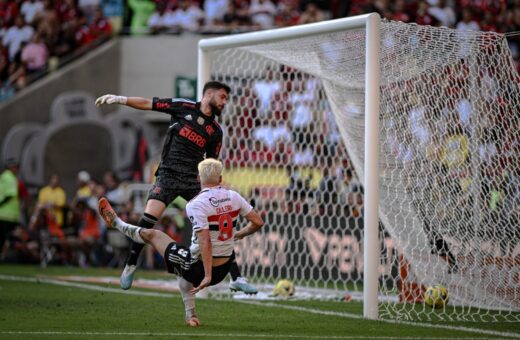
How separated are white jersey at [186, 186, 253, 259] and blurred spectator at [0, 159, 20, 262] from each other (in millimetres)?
12019

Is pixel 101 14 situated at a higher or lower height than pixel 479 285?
higher

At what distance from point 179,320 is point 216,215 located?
4.44 ft

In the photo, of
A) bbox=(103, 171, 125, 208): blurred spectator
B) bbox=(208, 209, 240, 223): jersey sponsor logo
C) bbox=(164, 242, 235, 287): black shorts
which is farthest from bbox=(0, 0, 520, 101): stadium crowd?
bbox=(164, 242, 235, 287): black shorts

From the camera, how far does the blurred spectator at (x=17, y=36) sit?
1050 inches

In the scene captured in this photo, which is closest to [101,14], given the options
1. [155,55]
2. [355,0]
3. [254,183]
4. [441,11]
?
[155,55]

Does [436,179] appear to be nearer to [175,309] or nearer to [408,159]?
[408,159]

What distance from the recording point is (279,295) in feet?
43.9

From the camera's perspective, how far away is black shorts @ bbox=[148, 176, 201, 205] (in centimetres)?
1123

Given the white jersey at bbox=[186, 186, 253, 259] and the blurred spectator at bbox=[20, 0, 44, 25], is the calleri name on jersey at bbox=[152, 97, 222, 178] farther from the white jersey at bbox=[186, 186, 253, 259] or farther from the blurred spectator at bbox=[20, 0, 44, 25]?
the blurred spectator at bbox=[20, 0, 44, 25]

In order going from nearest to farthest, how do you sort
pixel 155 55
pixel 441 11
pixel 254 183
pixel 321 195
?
pixel 321 195 < pixel 254 183 < pixel 441 11 < pixel 155 55

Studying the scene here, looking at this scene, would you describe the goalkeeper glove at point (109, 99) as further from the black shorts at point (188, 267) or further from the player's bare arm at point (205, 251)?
the player's bare arm at point (205, 251)

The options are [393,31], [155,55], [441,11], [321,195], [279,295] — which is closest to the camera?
[393,31]

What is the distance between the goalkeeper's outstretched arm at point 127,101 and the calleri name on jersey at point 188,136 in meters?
0.36

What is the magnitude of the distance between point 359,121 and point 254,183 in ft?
14.6
